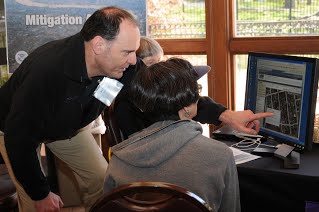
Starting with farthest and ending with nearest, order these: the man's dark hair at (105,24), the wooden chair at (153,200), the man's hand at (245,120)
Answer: the man's hand at (245,120) < the man's dark hair at (105,24) < the wooden chair at (153,200)

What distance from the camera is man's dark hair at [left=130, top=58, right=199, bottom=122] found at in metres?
1.67

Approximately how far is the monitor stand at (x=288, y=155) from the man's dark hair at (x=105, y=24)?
2.67ft

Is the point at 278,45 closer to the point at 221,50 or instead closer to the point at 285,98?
the point at 221,50

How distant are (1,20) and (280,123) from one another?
2243 mm

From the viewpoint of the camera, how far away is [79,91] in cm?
219

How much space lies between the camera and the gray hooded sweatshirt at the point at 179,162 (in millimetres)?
1564

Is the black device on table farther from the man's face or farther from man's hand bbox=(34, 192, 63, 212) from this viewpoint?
man's hand bbox=(34, 192, 63, 212)

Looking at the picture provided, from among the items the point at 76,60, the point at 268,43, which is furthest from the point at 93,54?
the point at 268,43

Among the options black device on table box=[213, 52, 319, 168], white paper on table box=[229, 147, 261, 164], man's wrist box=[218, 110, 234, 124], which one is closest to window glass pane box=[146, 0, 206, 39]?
man's wrist box=[218, 110, 234, 124]

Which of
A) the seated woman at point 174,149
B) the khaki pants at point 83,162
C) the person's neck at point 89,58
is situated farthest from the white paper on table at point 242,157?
the khaki pants at point 83,162

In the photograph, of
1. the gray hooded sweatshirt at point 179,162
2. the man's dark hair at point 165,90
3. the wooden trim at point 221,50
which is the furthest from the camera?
the wooden trim at point 221,50

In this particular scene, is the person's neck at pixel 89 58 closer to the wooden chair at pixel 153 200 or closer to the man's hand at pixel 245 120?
the man's hand at pixel 245 120

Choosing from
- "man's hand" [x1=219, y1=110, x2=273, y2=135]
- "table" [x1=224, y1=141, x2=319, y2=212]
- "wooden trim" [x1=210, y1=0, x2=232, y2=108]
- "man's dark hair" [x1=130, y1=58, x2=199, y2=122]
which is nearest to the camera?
"man's dark hair" [x1=130, y1=58, x2=199, y2=122]

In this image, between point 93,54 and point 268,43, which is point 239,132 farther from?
point 268,43
